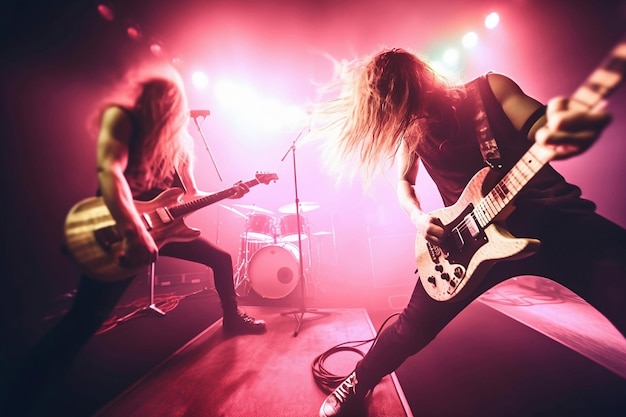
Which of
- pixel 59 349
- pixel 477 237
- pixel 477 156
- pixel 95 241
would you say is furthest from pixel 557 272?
pixel 59 349

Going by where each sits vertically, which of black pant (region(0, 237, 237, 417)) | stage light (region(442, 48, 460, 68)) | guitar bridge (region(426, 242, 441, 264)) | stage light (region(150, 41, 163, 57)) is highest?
stage light (region(150, 41, 163, 57))

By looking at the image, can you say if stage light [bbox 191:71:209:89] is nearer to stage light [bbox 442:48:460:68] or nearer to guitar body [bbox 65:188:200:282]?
guitar body [bbox 65:188:200:282]

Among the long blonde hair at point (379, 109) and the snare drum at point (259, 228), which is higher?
the long blonde hair at point (379, 109)

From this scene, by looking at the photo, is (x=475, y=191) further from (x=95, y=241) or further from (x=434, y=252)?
(x=95, y=241)

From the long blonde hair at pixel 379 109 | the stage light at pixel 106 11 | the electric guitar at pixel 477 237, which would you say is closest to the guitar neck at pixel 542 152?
the electric guitar at pixel 477 237

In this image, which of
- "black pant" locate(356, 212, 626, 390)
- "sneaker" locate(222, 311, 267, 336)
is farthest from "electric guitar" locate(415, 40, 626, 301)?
"sneaker" locate(222, 311, 267, 336)

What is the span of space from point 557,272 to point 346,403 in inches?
49.8

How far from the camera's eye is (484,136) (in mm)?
1150

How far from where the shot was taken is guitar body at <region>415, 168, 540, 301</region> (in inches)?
37.6

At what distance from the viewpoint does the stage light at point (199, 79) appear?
16.8ft

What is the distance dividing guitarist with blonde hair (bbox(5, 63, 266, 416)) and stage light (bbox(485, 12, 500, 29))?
5816 millimetres

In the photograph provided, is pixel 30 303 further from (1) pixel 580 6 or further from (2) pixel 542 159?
(1) pixel 580 6

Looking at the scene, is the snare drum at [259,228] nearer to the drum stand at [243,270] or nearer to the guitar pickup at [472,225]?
the drum stand at [243,270]

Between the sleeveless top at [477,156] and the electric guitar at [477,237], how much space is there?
92 millimetres
